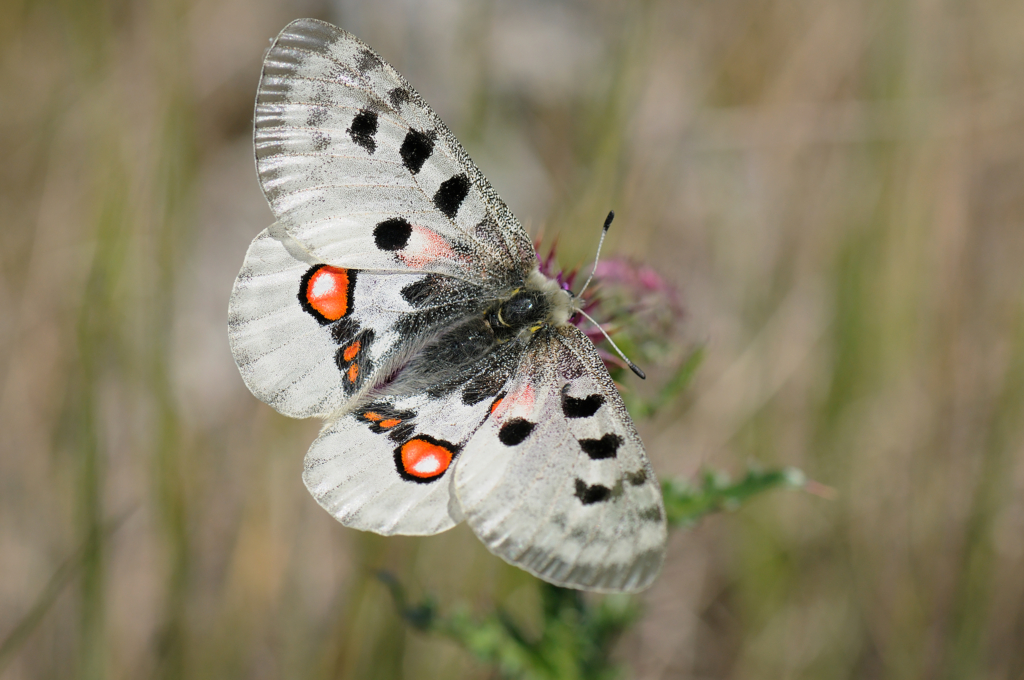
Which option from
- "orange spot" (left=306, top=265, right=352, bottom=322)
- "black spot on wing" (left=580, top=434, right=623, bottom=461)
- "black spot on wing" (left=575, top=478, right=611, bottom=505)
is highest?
"orange spot" (left=306, top=265, right=352, bottom=322)

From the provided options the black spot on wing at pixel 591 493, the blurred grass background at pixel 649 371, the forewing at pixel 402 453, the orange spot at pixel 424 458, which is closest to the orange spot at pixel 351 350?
the forewing at pixel 402 453

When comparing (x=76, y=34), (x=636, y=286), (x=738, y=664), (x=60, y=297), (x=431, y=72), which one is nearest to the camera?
(x=636, y=286)

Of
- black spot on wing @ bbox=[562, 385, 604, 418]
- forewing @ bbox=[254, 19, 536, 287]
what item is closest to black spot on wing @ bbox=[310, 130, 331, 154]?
forewing @ bbox=[254, 19, 536, 287]

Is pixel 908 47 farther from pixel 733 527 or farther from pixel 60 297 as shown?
pixel 60 297

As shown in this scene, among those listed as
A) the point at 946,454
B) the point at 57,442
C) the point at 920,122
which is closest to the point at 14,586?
the point at 57,442

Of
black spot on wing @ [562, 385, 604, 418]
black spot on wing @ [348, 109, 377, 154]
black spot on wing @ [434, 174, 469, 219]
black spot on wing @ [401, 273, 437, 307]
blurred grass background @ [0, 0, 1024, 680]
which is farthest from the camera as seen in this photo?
blurred grass background @ [0, 0, 1024, 680]

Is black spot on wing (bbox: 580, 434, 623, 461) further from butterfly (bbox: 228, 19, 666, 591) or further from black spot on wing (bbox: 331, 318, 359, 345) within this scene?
black spot on wing (bbox: 331, 318, 359, 345)

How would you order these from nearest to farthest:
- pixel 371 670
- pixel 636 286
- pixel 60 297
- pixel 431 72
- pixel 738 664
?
pixel 636 286, pixel 371 670, pixel 738 664, pixel 60 297, pixel 431 72

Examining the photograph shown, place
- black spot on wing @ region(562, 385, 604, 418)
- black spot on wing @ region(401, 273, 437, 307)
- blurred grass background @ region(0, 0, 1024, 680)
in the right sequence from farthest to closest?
blurred grass background @ region(0, 0, 1024, 680) < black spot on wing @ region(401, 273, 437, 307) < black spot on wing @ region(562, 385, 604, 418)
